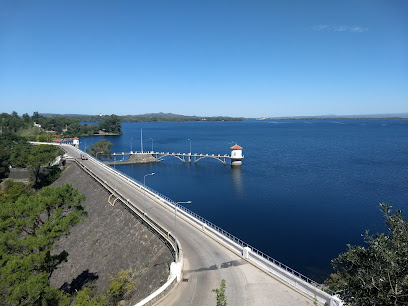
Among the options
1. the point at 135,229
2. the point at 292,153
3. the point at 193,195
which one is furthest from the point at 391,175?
the point at 135,229

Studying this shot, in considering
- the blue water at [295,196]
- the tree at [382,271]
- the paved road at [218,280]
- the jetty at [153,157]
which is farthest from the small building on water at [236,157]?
the tree at [382,271]

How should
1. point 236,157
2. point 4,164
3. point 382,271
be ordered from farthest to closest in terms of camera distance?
1. point 236,157
2. point 4,164
3. point 382,271

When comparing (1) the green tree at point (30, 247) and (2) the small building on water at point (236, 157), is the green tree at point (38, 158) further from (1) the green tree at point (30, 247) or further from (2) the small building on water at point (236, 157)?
(2) the small building on water at point (236, 157)

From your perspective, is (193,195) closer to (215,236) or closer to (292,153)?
(215,236)

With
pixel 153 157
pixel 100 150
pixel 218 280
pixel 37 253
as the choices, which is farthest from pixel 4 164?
pixel 218 280

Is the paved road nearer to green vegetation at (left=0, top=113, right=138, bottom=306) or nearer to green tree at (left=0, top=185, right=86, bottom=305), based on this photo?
green vegetation at (left=0, top=113, right=138, bottom=306)

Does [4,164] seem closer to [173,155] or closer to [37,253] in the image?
[173,155]

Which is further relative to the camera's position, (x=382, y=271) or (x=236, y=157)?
(x=236, y=157)
